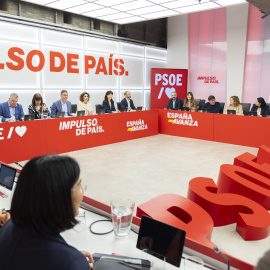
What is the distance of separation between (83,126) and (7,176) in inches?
160

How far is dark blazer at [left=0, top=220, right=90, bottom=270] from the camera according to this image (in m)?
1.05

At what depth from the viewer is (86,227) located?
191cm

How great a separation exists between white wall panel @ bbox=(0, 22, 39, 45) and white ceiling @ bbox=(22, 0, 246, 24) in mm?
936

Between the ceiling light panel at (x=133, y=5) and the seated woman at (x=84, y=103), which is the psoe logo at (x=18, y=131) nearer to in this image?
the seated woman at (x=84, y=103)

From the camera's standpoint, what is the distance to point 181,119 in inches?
326

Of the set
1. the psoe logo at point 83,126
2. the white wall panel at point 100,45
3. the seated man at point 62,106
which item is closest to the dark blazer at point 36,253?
the psoe logo at point 83,126

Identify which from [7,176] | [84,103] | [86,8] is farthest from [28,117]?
[86,8]

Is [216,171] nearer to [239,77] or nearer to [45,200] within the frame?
[45,200]

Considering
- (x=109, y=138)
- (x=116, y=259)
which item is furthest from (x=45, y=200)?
(x=109, y=138)

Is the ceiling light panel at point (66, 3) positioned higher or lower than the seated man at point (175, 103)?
higher

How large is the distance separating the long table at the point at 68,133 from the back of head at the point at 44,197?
4439 mm

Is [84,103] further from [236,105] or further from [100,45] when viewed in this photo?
[236,105]

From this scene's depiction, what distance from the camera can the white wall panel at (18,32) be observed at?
761 centimetres

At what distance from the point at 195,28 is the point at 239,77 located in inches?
109
